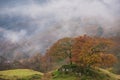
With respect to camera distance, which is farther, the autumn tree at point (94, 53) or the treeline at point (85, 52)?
the treeline at point (85, 52)

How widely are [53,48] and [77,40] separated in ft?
34.5

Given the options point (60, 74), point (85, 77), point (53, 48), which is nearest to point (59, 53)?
point (53, 48)

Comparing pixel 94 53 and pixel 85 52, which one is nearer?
pixel 85 52

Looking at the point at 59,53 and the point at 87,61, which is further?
the point at 59,53

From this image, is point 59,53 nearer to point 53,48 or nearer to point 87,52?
point 53,48

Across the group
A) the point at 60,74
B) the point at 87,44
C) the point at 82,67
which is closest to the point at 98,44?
the point at 87,44

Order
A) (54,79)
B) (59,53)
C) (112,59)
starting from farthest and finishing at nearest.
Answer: (59,53) < (112,59) < (54,79)

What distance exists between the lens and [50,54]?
119000 millimetres

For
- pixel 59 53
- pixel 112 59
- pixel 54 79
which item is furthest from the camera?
pixel 59 53

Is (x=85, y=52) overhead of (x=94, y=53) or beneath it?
overhead

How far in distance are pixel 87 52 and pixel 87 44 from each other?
304 cm

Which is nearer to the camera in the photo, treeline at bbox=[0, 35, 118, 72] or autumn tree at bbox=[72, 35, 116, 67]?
autumn tree at bbox=[72, 35, 116, 67]

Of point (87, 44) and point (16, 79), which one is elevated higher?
point (87, 44)

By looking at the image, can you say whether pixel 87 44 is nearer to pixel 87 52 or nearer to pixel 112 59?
pixel 87 52
